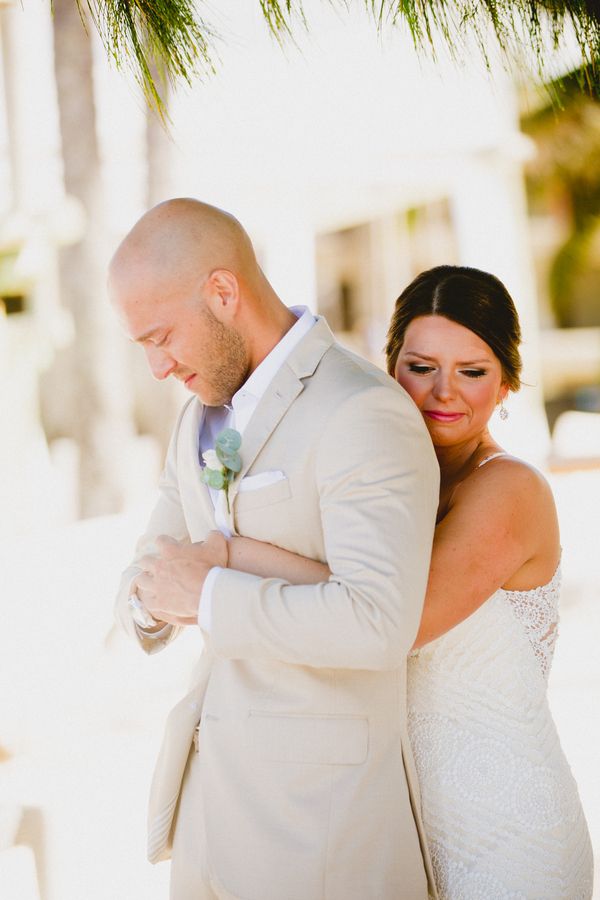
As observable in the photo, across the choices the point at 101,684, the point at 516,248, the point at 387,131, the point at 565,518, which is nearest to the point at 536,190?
the point at 516,248

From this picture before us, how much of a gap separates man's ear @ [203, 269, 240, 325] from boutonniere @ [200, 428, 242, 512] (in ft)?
0.80

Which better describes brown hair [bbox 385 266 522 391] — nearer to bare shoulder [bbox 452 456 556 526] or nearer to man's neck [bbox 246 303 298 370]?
bare shoulder [bbox 452 456 556 526]

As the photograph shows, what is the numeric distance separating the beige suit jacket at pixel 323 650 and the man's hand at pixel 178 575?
0.07m

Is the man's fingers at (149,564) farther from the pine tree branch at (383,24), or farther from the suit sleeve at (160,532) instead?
the pine tree branch at (383,24)

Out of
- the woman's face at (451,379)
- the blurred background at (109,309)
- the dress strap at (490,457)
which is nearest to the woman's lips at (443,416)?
the woman's face at (451,379)

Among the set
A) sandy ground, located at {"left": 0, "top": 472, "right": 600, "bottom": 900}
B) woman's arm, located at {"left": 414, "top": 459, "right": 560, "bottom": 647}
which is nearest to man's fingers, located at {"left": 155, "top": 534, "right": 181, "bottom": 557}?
woman's arm, located at {"left": 414, "top": 459, "right": 560, "bottom": 647}

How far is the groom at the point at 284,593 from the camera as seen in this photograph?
1773mm

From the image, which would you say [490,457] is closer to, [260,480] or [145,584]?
[260,480]

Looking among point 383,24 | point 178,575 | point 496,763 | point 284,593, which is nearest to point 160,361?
point 178,575

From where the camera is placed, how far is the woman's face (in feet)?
7.80

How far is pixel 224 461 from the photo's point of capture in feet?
6.45

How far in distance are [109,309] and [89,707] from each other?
4.21 meters

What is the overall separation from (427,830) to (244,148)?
766 centimetres

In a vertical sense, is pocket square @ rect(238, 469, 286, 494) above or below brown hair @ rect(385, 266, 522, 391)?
below
